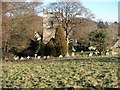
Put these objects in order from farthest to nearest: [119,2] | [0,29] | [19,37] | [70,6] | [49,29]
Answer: [49,29] → [70,6] → [19,37] → [119,2] → [0,29]

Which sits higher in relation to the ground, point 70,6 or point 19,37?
point 70,6

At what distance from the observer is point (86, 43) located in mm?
30188

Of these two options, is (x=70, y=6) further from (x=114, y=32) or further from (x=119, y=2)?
(x=119, y=2)

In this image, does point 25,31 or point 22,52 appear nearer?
point 25,31

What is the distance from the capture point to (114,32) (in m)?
29.8

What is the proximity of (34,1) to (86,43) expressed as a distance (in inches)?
358

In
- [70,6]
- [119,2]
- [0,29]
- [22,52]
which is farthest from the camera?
[70,6]

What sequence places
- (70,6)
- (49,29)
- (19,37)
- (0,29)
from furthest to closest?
(49,29), (70,6), (19,37), (0,29)

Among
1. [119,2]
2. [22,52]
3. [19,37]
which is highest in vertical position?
[119,2]

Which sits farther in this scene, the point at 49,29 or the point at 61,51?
the point at 49,29

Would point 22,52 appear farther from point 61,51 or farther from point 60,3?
point 60,3

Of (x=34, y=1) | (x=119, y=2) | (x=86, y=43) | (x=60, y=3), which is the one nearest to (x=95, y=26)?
(x=86, y=43)

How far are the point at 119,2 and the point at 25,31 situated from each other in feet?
24.4

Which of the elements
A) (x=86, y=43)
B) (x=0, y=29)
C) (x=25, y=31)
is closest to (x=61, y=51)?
(x=25, y=31)
